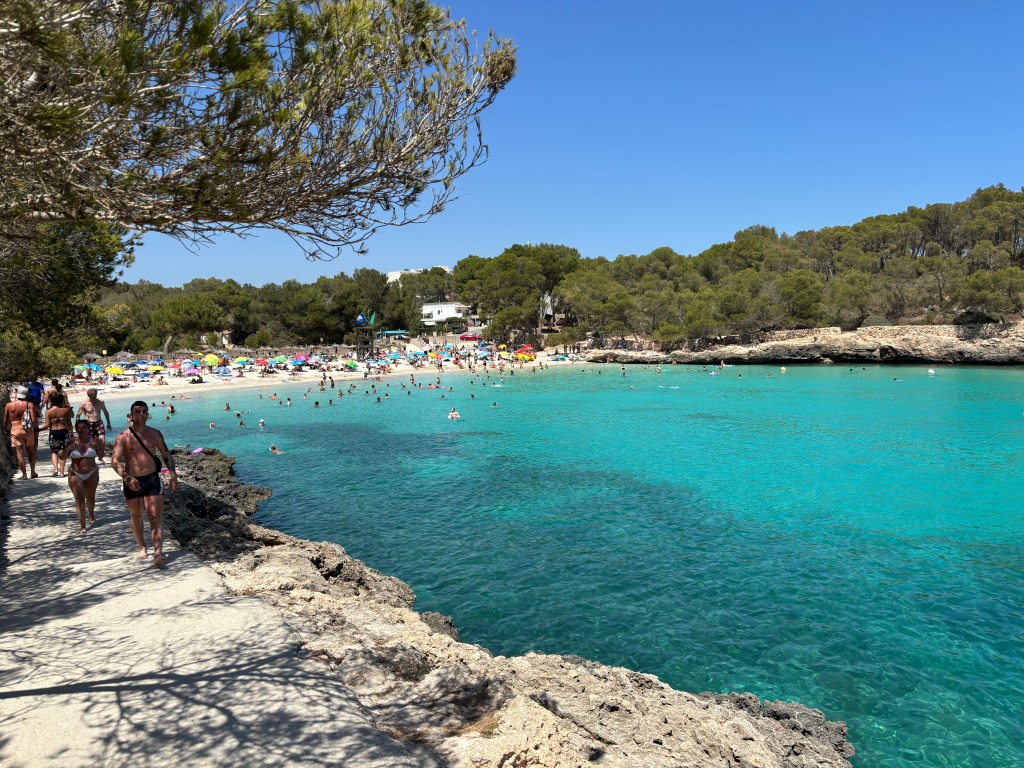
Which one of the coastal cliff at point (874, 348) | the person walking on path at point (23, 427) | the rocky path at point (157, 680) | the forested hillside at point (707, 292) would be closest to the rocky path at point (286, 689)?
the rocky path at point (157, 680)

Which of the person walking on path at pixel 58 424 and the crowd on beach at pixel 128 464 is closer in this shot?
the crowd on beach at pixel 128 464

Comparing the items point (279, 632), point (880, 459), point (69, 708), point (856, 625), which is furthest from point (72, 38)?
point (880, 459)

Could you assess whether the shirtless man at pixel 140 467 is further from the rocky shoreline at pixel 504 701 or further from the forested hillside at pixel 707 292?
the forested hillside at pixel 707 292

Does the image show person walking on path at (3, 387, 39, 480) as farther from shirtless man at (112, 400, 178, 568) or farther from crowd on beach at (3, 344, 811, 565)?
shirtless man at (112, 400, 178, 568)

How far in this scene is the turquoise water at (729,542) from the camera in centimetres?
823

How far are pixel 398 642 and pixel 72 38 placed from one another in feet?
19.8

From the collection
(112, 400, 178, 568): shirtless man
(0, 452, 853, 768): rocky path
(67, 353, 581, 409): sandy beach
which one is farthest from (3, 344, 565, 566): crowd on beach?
(0, 452, 853, 768): rocky path

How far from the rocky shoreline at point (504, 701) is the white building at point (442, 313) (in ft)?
301

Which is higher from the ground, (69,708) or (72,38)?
(72,38)

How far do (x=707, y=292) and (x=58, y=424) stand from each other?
74038 mm

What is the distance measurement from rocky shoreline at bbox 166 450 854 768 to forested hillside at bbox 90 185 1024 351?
2456 inches

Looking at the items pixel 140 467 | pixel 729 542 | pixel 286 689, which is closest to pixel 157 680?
pixel 286 689

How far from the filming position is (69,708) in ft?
15.1

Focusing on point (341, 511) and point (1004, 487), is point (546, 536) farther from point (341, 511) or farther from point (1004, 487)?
point (1004, 487)
